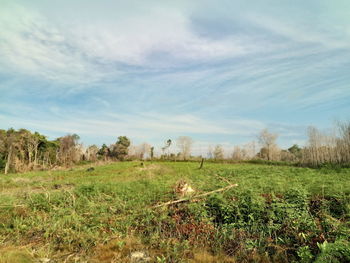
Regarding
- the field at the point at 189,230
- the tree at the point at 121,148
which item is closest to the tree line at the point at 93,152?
the tree at the point at 121,148

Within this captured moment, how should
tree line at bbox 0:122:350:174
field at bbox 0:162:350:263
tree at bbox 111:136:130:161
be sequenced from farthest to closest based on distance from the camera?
tree at bbox 111:136:130:161 → tree line at bbox 0:122:350:174 → field at bbox 0:162:350:263

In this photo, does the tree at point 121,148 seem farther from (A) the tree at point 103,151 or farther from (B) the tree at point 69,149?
(B) the tree at point 69,149

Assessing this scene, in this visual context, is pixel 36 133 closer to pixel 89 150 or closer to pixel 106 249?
pixel 89 150

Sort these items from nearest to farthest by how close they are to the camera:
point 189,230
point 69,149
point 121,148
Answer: point 189,230, point 69,149, point 121,148

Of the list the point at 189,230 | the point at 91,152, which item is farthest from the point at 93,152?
the point at 189,230

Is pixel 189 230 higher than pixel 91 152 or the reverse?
the reverse

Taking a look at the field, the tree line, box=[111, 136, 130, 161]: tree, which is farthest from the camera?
box=[111, 136, 130, 161]: tree

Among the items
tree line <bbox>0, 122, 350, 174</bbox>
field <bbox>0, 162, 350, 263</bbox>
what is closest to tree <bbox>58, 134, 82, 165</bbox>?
tree line <bbox>0, 122, 350, 174</bbox>

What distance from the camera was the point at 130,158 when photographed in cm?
4169

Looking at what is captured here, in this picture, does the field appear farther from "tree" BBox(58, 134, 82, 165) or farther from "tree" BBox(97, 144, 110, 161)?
"tree" BBox(97, 144, 110, 161)

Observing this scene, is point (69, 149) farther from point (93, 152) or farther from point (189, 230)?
point (189, 230)

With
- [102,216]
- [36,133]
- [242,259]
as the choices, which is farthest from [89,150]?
[242,259]

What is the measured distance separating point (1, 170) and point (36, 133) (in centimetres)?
748

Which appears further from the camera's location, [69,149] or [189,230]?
[69,149]
